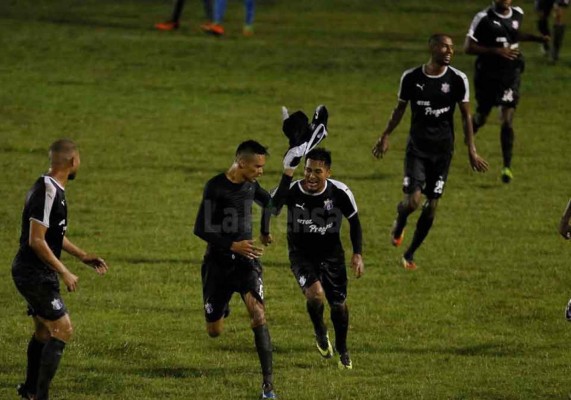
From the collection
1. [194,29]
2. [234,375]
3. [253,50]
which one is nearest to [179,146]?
[253,50]

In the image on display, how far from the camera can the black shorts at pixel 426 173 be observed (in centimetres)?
1930

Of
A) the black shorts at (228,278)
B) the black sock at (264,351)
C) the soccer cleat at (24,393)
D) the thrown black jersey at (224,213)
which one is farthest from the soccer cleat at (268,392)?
the soccer cleat at (24,393)

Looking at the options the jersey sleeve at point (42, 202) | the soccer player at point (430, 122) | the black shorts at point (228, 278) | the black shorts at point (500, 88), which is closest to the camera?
the jersey sleeve at point (42, 202)

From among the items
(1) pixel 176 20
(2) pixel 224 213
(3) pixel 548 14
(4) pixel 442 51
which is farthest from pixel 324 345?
(1) pixel 176 20

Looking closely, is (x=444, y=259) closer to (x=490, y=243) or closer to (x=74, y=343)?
(x=490, y=243)

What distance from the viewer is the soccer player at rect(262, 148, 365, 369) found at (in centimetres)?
1498

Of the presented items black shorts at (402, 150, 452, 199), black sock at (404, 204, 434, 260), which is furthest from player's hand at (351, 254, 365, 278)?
black sock at (404, 204, 434, 260)

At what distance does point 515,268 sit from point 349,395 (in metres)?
7.66

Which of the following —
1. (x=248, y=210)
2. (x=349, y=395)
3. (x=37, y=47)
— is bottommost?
(x=37, y=47)

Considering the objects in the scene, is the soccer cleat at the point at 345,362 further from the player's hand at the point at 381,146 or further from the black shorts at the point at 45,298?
the player's hand at the point at 381,146

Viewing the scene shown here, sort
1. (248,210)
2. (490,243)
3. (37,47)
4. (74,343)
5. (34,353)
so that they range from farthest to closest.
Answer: (37,47)
(490,243)
(74,343)
(248,210)
(34,353)

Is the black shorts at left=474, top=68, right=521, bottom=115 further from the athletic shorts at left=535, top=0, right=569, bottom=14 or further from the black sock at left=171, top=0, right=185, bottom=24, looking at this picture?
the black sock at left=171, top=0, right=185, bottom=24

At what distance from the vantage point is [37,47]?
125ft

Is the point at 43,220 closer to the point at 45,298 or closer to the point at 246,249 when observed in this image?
the point at 45,298
